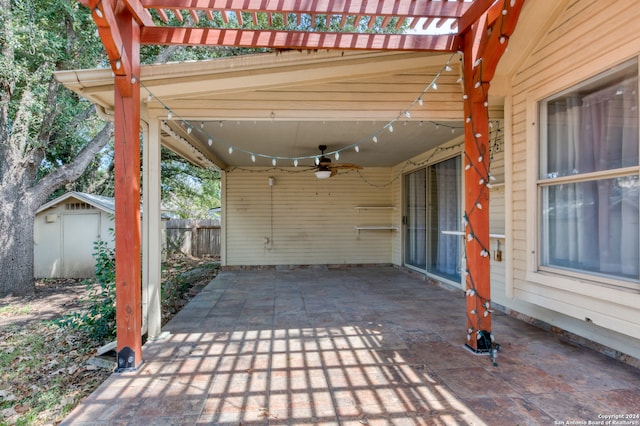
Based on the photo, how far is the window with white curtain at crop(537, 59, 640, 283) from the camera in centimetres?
244

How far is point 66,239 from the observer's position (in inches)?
317

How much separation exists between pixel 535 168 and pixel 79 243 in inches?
356

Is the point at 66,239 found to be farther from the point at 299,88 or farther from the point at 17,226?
the point at 299,88

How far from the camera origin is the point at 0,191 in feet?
21.2

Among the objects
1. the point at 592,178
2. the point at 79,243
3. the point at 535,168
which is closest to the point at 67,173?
the point at 79,243

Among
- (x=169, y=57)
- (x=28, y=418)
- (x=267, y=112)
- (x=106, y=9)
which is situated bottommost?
(x=28, y=418)

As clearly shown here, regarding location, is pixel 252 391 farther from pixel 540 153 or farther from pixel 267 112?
pixel 540 153

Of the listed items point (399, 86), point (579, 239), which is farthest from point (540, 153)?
point (399, 86)

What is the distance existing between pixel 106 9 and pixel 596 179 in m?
3.65

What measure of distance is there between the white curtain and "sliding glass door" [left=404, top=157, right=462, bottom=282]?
1545 mm

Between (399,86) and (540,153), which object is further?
(399,86)

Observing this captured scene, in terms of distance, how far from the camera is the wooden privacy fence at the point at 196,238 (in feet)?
36.2

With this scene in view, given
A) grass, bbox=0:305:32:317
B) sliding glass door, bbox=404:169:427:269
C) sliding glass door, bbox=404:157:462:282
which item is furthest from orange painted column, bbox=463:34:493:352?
grass, bbox=0:305:32:317

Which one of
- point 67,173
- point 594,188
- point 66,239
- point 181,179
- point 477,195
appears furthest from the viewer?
point 181,179
